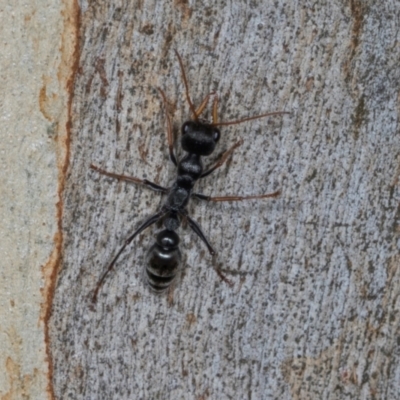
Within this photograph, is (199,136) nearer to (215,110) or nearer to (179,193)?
(215,110)

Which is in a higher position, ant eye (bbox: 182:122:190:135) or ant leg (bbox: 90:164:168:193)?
ant eye (bbox: 182:122:190:135)

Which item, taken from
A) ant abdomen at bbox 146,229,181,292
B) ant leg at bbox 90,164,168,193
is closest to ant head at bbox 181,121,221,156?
ant leg at bbox 90,164,168,193

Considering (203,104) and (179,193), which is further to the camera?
(179,193)

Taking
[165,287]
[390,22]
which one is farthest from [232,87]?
[165,287]

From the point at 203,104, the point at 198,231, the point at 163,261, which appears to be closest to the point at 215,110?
the point at 203,104

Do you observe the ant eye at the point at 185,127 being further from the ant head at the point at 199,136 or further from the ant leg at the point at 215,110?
the ant leg at the point at 215,110

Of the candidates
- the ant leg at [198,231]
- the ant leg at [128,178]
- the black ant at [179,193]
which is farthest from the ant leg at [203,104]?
the ant leg at [198,231]

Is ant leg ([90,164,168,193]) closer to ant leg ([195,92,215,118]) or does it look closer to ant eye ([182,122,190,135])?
ant eye ([182,122,190,135])
